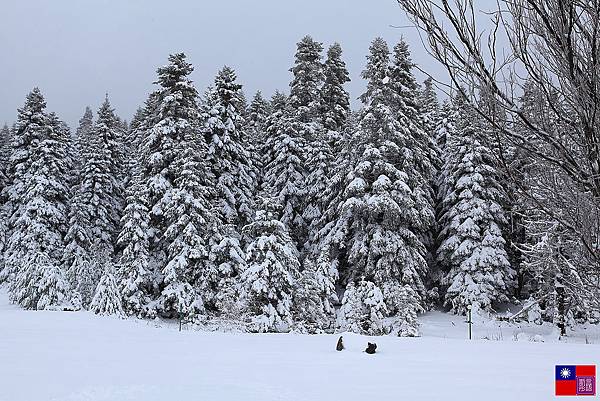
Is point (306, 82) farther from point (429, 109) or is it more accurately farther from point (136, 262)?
point (136, 262)

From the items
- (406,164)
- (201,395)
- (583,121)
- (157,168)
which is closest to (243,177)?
(157,168)

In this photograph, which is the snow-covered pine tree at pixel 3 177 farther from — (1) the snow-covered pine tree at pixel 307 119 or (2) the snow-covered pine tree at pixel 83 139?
(1) the snow-covered pine tree at pixel 307 119

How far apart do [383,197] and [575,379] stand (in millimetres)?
15088

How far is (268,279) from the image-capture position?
1791 centimetres

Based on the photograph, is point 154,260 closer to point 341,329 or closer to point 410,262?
point 341,329

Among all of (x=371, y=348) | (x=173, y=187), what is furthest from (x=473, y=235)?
(x=371, y=348)

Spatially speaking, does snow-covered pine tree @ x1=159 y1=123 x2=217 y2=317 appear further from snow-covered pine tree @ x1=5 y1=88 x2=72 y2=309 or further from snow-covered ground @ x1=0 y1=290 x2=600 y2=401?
snow-covered pine tree @ x1=5 y1=88 x2=72 y2=309

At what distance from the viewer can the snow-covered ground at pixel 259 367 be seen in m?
7.00

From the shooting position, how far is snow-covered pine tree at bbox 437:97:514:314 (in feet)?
76.7

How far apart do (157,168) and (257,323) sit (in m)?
9.55

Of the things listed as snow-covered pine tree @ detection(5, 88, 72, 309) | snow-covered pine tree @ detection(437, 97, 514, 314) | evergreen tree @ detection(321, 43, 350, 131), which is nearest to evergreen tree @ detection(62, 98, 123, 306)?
snow-covered pine tree @ detection(5, 88, 72, 309)

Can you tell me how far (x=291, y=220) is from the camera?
28.4 metres

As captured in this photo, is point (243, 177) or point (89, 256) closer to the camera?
point (243, 177)

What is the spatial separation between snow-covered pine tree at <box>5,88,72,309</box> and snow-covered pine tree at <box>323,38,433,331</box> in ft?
46.9
